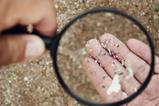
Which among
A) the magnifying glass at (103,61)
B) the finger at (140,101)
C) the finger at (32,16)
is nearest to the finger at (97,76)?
the magnifying glass at (103,61)

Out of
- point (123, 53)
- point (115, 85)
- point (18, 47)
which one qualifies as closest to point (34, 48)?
point (18, 47)

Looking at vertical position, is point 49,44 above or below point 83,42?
above

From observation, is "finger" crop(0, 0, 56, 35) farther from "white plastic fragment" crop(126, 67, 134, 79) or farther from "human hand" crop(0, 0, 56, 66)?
"white plastic fragment" crop(126, 67, 134, 79)

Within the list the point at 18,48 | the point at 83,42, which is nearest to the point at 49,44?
the point at 18,48

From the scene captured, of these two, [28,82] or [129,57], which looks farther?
[28,82]

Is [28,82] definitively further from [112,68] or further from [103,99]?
[103,99]

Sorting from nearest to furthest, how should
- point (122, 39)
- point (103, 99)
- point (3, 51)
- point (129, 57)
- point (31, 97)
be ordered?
point (3, 51) → point (103, 99) → point (122, 39) → point (129, 57) → point (31, 97)

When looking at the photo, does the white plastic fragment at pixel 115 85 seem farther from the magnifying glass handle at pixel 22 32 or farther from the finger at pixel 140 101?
the magnifying glass handle at pixel 22 32
